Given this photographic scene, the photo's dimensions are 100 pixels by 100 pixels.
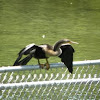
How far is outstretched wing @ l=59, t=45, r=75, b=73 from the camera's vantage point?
170 inches

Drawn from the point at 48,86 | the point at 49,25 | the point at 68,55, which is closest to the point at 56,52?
the point at 68,55

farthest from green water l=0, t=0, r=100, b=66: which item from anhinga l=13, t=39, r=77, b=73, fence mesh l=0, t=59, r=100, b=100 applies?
anhinga l=13, t=39, r=77, b=73

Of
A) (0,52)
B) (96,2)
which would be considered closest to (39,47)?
(0,52)

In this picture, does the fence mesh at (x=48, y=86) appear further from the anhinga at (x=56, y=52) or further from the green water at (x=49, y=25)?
the green water at (x=49, y=25)

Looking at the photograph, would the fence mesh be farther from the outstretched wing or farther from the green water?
the green water

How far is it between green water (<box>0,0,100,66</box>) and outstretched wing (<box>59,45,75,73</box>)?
468cm

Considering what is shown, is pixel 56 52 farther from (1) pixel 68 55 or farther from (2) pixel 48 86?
(2) pixel 48 86

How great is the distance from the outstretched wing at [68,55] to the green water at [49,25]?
184 inches

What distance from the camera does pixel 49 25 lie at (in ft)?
46.3

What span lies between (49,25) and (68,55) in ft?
31.9

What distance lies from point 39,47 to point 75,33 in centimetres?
862

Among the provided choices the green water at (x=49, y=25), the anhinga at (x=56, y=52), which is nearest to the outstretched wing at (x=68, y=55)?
the anhinga at (x=56, y=52)

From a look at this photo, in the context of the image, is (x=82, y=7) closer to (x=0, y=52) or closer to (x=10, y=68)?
(x=0, y=52)

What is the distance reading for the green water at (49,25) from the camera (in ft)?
35.6
